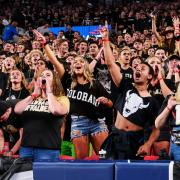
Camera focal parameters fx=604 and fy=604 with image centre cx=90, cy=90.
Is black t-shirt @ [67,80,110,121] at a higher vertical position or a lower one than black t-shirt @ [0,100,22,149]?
higher

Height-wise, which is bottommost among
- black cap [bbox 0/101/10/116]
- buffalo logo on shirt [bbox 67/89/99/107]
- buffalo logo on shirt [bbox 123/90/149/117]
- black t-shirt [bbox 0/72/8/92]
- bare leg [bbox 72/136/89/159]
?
bare leg [bbox 72/136/89/159]

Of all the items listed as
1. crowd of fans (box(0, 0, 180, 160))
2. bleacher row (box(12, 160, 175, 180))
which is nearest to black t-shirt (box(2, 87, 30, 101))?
crowd of fans (box(0, 0, 180, 160))

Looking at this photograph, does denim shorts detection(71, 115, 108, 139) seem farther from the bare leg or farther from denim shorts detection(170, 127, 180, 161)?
denim shorts detection(170, 127, 180, 161)

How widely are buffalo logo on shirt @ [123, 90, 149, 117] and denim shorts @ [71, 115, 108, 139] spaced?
33.6 inches

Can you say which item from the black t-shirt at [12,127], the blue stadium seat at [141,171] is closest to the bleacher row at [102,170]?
the blue stadium seat at [141,171]

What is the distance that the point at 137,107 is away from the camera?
7.06m

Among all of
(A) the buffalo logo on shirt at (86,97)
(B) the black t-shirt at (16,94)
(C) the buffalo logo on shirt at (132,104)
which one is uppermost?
(B) the black t-shirt at (16,94)

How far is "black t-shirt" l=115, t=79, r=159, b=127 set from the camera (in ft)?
23.1

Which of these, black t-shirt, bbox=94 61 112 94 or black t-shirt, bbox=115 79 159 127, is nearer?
black t-shirt, bbox=115 79 159 127

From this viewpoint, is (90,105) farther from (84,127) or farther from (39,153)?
(39,153)

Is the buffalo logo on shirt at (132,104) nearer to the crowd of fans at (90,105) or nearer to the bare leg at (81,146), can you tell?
the crowd of fans at (90,105)

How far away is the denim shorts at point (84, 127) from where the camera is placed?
25.6 ft

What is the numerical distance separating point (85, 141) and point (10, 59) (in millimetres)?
2633

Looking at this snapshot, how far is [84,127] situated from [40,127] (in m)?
1.23
